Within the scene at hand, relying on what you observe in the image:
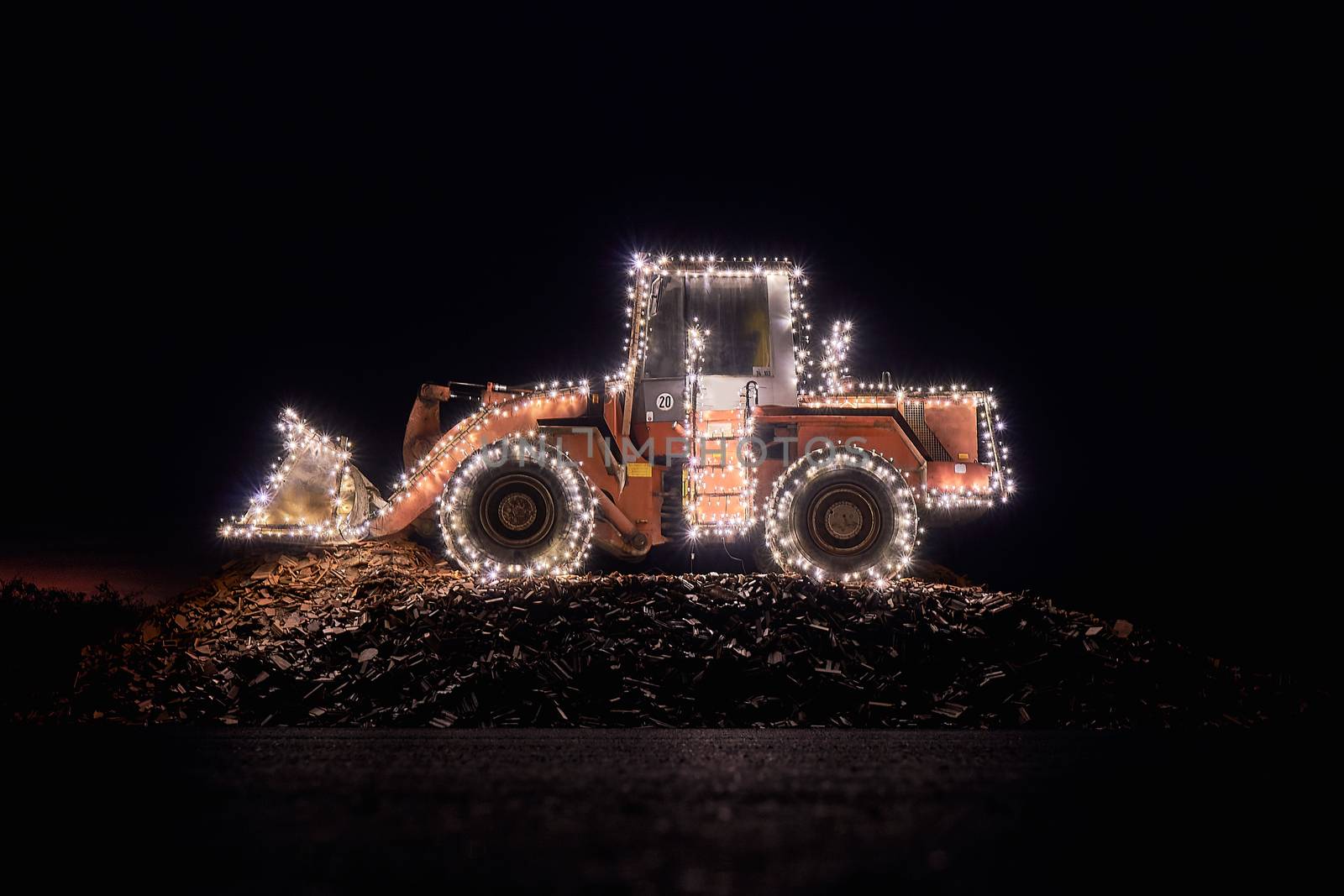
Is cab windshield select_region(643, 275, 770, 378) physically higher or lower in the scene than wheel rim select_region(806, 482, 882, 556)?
higher

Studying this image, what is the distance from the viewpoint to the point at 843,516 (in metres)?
7.85

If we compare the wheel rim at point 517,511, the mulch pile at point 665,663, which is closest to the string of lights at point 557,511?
the wheel rim at point 517,511

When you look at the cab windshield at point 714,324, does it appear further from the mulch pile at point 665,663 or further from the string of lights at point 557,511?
the mulch pile at point 665,663

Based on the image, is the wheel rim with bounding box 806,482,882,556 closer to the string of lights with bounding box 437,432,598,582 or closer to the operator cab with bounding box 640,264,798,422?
the operator cab with bounding box 640,264,798,422

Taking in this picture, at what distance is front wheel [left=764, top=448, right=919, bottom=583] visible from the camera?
7.72m

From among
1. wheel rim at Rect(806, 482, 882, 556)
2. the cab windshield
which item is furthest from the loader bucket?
wheel rim at Rect(806, 482, 882, 556)

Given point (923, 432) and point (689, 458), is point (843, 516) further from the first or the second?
point (689, 458)

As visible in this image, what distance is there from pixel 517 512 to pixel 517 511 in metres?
0.02

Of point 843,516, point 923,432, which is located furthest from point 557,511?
point 923,432

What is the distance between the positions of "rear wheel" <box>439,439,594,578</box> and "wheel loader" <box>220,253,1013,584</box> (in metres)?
0.02

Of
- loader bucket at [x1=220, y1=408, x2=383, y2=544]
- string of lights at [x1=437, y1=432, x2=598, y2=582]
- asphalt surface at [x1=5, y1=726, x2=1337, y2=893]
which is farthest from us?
loader bucket at [x1=220, y1=408, x2=383, y2=544]

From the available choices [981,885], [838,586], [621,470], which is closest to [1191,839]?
[981,885]

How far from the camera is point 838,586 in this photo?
22.1 ft

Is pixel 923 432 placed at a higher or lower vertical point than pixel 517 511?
higher
